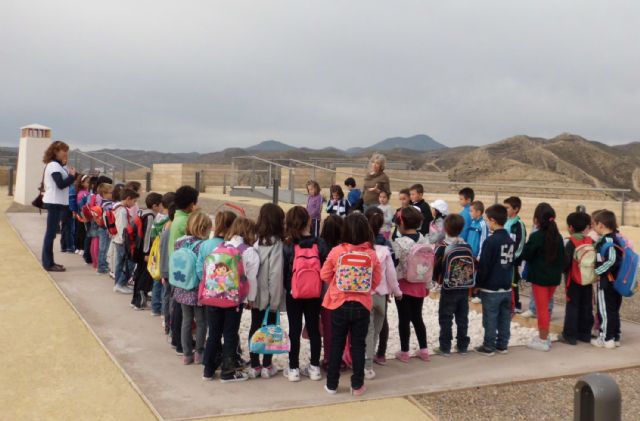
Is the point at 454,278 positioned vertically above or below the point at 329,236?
below

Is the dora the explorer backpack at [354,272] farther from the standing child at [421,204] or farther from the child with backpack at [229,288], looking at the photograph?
the standing child at [421,204]

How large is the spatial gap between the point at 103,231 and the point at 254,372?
451cm

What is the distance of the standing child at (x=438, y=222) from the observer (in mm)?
7492

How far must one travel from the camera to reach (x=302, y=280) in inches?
185

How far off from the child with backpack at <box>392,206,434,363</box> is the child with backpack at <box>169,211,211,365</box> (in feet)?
5.24

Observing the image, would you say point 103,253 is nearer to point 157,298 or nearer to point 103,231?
point 103,231

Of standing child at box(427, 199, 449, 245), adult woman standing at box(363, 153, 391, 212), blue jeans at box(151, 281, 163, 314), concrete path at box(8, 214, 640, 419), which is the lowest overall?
concrete path at box(8, 214, 640, 419)

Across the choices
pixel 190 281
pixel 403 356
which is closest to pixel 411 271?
pixel 403 356

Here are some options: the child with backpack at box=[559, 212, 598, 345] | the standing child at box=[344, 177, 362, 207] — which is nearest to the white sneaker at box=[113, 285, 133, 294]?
the standing child at box=[344, 177, 362, 207]

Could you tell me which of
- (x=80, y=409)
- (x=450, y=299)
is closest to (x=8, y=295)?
(x=80, y=409)

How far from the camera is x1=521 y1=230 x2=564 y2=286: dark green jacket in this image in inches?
232

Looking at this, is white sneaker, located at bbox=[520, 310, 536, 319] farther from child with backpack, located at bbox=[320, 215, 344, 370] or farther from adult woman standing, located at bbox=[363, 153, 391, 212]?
child with backpack, located at bbox=[320, 215, 344, 370]

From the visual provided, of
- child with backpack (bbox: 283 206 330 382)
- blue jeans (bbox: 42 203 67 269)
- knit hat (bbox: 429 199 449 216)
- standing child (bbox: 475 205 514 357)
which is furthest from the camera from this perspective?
blue jeans (bbox: 42 203 67 269)

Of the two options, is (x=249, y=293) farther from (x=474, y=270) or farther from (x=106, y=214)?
(x=106, y=214)
